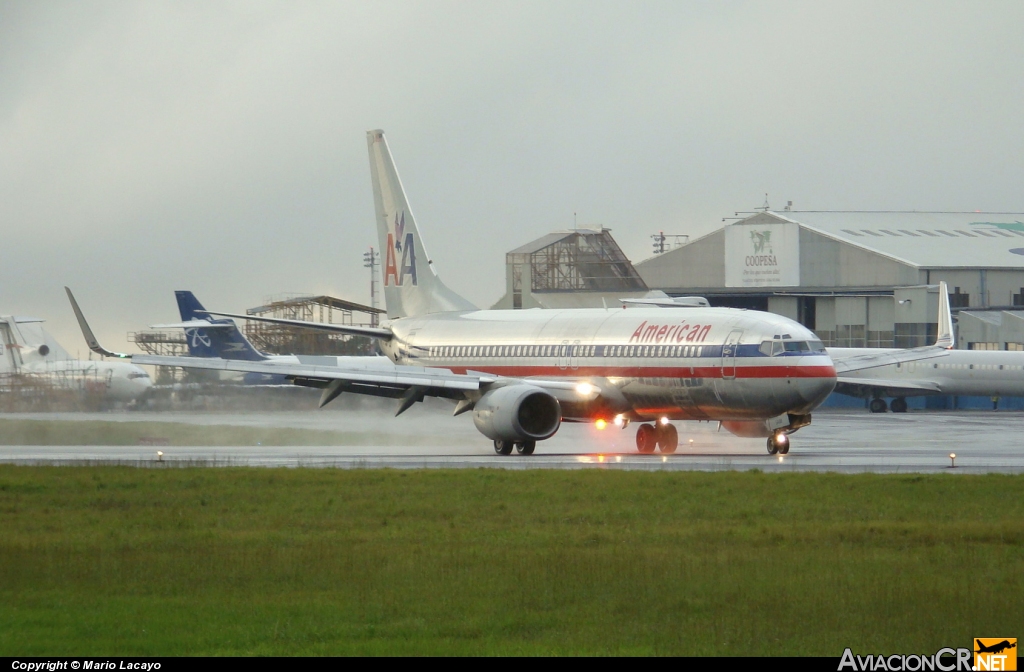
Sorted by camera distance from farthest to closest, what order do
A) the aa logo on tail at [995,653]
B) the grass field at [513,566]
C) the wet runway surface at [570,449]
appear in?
the wet runway surface at [570,449], the grass field at [513,566], the aa logo on tail at [995,653]

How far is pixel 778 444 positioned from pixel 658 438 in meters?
3.90

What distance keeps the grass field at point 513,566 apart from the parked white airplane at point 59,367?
5444 centimetres

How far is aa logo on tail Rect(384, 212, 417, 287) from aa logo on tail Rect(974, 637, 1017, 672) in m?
37.5

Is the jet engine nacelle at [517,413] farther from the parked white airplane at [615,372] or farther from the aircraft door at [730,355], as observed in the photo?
the aircraft door at [730,355]

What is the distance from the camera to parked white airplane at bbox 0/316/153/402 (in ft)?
258

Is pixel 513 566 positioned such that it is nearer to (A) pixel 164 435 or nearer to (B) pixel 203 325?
(A) pixel 164 435

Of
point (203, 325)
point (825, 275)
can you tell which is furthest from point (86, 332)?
point (825, 275)

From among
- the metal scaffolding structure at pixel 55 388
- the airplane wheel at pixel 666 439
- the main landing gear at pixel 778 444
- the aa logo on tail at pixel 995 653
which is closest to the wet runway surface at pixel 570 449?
the main landing gear at pixel 778 444

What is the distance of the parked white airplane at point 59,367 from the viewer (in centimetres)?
7850

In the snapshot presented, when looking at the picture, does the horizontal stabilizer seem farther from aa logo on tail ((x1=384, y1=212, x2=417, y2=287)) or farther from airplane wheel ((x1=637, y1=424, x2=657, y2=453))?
airplane wheel ((x1=637, y1=424, x2=657, y2=453))

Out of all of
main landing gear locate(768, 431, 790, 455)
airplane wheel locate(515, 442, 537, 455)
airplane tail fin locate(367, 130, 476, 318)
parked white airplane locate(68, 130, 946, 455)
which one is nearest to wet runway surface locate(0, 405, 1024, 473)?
airplane wheel locate(515, 442, 537, 455)

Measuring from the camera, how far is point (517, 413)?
36594 mm

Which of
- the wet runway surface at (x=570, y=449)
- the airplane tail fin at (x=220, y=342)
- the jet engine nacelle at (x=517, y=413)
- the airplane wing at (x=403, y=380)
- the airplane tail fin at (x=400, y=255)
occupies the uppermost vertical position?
the airplane tail fin at (x=400, y=255)

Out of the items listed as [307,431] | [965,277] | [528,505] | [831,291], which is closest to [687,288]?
[831,291]
